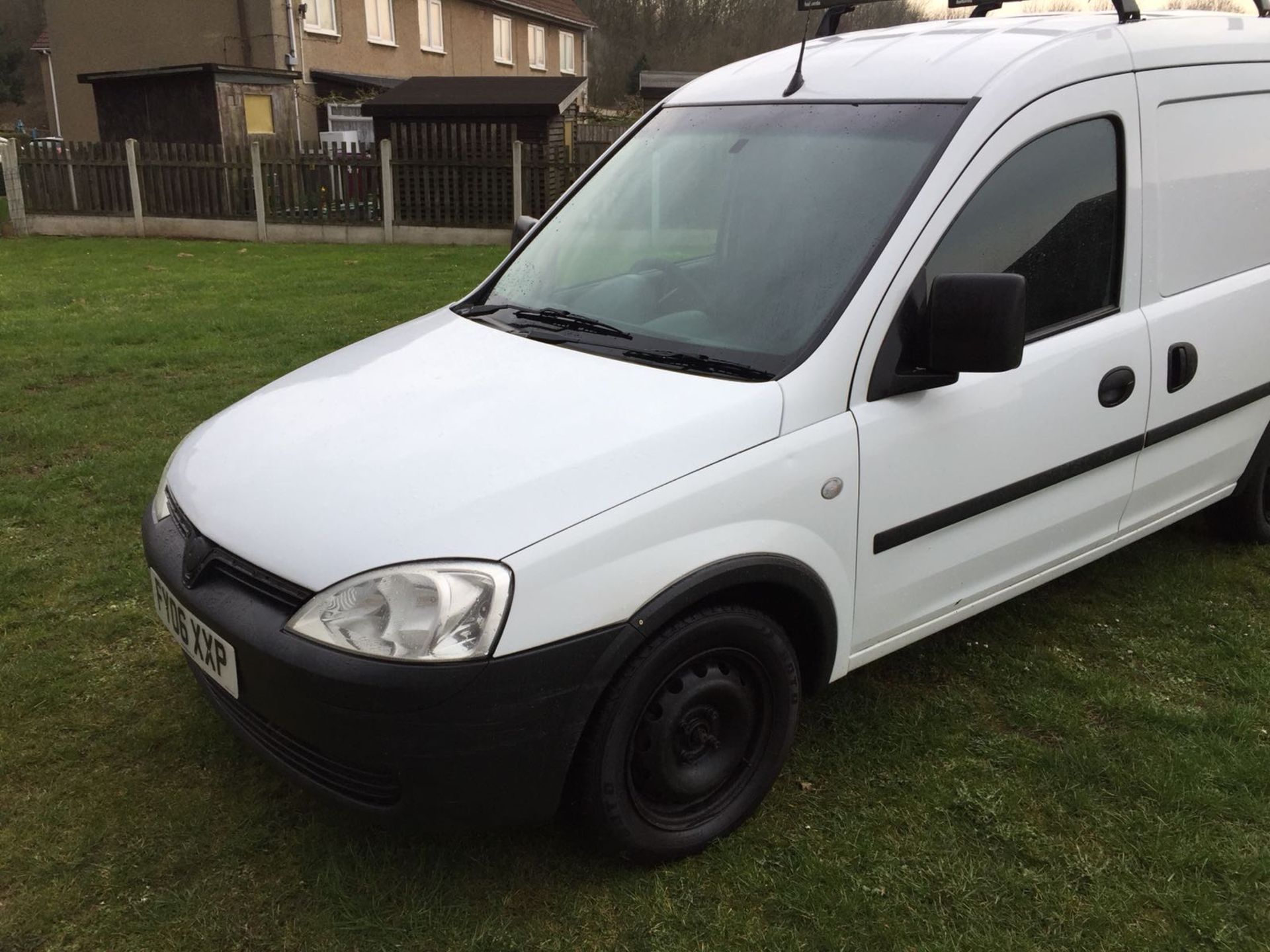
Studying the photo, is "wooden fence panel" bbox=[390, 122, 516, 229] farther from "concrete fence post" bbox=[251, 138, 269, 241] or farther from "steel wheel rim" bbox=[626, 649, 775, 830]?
"steel wheel rim" bbox=[626, 649, 775, 830]

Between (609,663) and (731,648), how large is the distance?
0.44 meters

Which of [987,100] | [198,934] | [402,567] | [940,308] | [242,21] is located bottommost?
[198,934]

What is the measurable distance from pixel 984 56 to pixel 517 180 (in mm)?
13454

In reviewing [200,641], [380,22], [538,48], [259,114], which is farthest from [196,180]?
[538,48]

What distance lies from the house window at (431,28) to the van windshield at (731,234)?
1119 inches

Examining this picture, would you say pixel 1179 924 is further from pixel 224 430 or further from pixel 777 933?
pixel 224 430

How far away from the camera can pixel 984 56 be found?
291 cm

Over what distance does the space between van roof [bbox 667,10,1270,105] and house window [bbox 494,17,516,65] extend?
31991 mm

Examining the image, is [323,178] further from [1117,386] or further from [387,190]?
[1117,386]

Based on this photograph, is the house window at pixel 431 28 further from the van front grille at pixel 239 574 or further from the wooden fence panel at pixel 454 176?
the van front grille at pixel 239 574

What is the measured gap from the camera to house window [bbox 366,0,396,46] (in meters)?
26.9

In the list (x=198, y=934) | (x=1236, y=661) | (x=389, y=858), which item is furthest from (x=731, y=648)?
(x=1236, y=661)

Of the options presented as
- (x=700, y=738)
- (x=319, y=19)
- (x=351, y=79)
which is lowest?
(x=700, y=738)

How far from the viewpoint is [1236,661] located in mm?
3625
